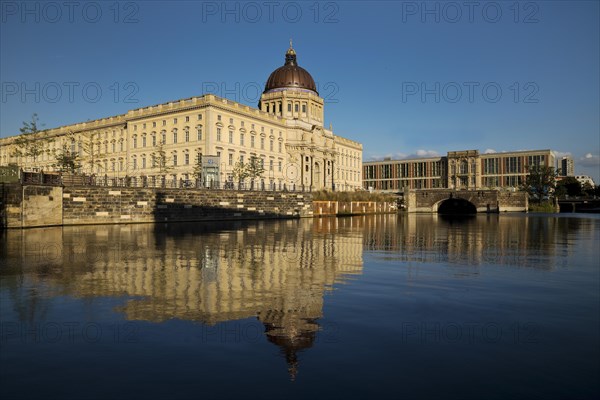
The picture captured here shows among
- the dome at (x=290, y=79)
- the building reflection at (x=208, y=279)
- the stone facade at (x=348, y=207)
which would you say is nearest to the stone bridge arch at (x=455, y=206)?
the stone facade at (x=348, y=207)

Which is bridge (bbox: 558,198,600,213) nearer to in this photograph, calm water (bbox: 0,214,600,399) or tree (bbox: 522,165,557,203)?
tree (bbox: 522,165,557,203)

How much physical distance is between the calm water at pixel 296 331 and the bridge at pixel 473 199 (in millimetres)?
95454

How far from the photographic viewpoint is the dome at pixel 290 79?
345 ft

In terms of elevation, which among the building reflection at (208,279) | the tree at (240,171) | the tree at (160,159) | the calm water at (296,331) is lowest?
the calm water at (296,331)

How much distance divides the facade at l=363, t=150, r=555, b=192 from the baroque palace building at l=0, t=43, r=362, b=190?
44.1 meters

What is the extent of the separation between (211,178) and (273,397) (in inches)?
1785

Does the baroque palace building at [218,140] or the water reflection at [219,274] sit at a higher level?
the baroque palace building at [218,140]

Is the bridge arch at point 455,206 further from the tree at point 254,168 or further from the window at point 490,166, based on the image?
the tree at point 254,168

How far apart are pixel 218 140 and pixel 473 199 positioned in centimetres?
6085

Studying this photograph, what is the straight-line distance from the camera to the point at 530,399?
179 inches

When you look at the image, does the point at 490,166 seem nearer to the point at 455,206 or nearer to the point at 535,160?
the point at 535,160

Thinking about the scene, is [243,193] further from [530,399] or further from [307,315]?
[530,399]

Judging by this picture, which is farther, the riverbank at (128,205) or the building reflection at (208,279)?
the riverbank at (128,205)

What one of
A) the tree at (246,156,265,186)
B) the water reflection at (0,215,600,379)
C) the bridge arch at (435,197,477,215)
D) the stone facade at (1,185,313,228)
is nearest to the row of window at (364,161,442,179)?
the bridge arch at (435,197,477,215)
